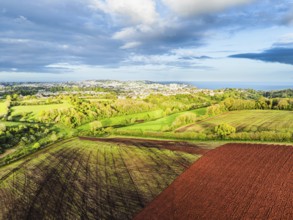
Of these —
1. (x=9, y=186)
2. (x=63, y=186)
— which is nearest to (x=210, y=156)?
(x=63, y=186)

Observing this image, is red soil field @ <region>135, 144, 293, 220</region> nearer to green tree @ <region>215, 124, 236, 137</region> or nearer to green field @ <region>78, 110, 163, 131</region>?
green tree @ <region>215, 124, 236, 137</region>

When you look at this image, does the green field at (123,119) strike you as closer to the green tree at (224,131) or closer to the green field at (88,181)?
the green field at (88,181)

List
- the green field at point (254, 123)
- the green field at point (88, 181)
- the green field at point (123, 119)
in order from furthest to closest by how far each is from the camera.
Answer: the green field at point (123, 119), the green field at point (254, 123), the green field at point (88, 181)

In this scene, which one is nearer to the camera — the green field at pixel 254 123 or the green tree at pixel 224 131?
the green tree at pixel 224 131

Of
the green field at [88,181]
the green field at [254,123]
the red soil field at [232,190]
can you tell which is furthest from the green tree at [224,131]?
the green field at [88,181]

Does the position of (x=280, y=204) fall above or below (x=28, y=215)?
above

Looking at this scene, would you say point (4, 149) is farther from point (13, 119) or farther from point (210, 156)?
point (210, 156)

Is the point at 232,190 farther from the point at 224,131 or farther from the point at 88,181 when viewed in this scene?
the point at 224,131

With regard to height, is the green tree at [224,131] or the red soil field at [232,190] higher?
the green tree at [224,131]
